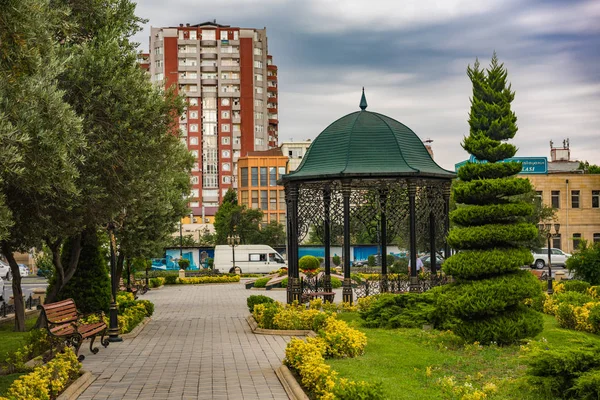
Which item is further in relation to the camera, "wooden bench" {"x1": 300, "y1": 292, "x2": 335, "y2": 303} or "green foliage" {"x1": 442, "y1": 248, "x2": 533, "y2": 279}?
"wooden bench" {"x1": 300, "y1": 292, "x2": 335, "y2": 303}

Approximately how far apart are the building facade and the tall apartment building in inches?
413

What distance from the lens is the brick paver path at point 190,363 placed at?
11.0 m

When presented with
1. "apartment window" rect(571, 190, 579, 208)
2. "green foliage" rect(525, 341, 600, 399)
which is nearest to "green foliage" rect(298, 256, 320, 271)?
"green foliage" rect(525, 341, 600, 399)

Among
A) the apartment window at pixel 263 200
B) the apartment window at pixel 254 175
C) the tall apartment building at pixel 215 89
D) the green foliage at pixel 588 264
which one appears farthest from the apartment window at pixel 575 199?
the tall apartment building at pixel 215 89

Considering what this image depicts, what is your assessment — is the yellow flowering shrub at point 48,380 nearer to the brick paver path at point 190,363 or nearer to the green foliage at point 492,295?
the brick paver path at point 190,363

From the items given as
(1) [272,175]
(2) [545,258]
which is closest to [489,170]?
(2) [545,258]

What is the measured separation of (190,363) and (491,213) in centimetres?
637

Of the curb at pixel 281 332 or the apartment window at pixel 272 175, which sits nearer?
the curb at pixel 281 332

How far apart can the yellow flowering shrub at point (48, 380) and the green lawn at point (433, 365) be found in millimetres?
4112

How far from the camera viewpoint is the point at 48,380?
34.1 ft

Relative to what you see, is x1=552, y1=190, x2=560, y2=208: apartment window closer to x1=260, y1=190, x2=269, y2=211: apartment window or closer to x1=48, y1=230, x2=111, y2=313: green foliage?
x1=48, y1=230, x2=111, y2=313: green foliage

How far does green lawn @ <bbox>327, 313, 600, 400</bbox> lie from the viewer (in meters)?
10.1

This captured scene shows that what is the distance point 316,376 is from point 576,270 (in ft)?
61.8

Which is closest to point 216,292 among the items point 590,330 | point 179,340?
point 179,340
